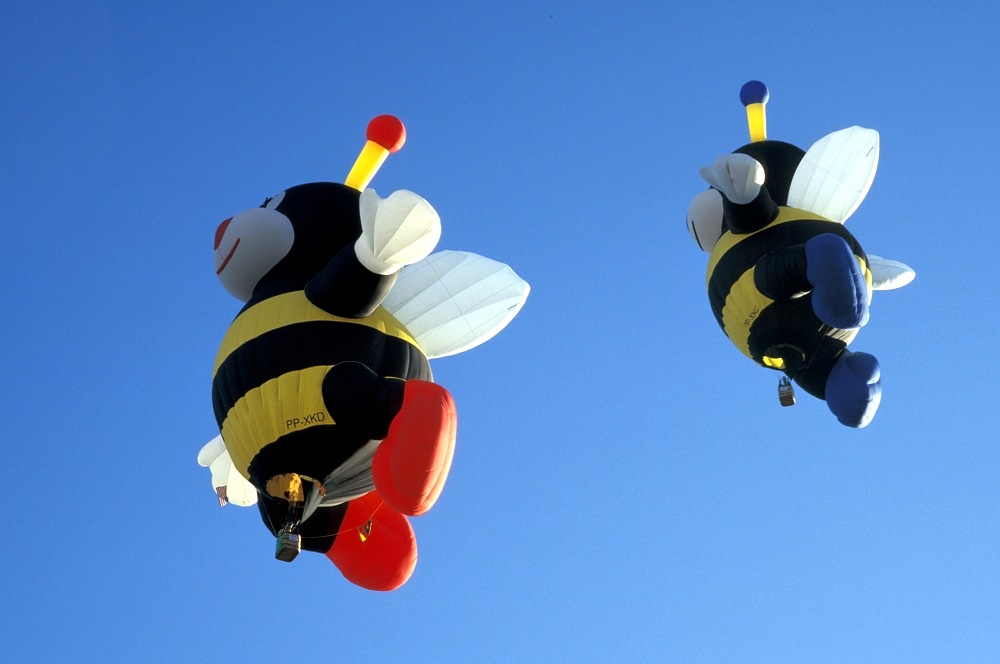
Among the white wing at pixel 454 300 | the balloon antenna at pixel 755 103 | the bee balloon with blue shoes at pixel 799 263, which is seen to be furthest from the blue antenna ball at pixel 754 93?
the white wing at pixel 454 300

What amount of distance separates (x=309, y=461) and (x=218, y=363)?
→ 0.81 meters

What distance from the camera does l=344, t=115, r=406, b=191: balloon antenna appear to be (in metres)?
7.88

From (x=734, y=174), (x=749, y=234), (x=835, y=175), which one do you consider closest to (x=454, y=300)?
(x=734, y=174)

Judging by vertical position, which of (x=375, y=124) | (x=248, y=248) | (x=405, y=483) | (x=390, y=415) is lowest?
(x=405, y=483)

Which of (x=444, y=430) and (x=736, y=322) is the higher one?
(x=736, y=322)

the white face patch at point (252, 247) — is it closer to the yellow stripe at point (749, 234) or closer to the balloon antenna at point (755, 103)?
the yellow stripe at point (749, 234)

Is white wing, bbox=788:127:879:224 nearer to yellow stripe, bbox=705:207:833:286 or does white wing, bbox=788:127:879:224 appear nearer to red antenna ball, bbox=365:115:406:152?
yellow stripe, bbox=705:207:833:286

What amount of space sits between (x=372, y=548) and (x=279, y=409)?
1.14 meters

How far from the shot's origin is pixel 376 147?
798 cm

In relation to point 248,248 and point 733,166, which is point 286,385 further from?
point 733,166

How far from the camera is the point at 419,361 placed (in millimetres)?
7402

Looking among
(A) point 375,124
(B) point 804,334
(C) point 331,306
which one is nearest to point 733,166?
(B) point 804,334

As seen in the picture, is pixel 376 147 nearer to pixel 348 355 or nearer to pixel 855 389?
pixel 348 355

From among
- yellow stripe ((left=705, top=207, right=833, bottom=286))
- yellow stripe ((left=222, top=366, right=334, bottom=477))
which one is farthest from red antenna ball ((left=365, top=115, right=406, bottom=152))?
yellow stripe ((left=705, top=207, right=833, bottom=286))
